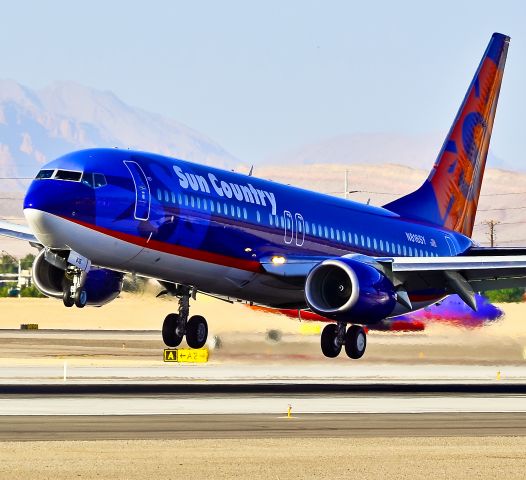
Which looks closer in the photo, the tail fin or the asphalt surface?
the asphalt surface

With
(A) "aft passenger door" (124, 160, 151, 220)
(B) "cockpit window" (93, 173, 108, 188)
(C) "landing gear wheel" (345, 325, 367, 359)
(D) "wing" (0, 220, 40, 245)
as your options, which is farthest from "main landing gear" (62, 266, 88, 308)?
(C) "landing gear wheel" (345, 325, 367, 359)

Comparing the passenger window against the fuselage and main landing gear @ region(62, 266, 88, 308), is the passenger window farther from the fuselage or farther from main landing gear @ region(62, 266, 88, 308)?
main landing gear @ region(62, 266, 88, 308)

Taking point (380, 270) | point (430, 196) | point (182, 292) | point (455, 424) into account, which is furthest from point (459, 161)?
point (455, 424)

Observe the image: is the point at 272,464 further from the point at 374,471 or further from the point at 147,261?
the point at 147,261

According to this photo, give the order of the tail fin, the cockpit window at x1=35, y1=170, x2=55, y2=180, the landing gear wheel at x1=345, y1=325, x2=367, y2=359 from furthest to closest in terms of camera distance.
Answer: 1. the tail fin
2. the landing gear wheel at x1=345, y1=325, x2=367, y2=359
3. the cockpit window at x1=35, y1=170, x2=55, y2=180

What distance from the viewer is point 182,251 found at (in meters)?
44.7

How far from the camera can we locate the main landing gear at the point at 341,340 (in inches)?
1988

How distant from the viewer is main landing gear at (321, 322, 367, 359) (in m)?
50.5

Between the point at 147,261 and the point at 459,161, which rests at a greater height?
the point at 459,161

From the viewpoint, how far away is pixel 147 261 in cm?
4438

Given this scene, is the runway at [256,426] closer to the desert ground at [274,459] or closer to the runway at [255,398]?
the desert ground at [274,459]

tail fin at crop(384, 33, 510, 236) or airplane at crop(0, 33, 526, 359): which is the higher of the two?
tail fin at crop(384, 33, 510, 236)

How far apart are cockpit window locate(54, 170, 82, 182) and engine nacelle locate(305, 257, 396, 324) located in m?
9.89

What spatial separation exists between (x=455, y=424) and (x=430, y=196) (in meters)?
27.7
